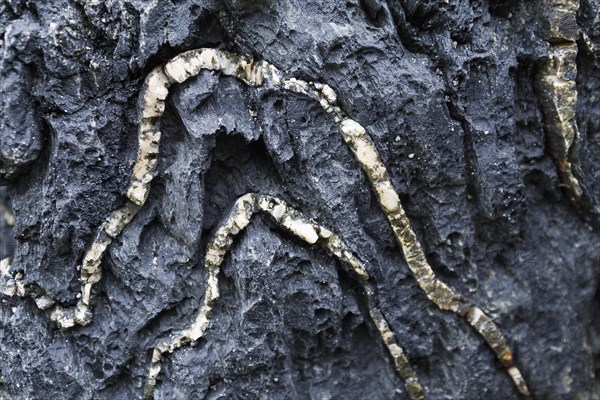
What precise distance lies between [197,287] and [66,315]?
331mm

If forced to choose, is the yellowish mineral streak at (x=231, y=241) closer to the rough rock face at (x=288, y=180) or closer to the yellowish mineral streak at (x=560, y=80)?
the rough rock face at (x=288, y=180)

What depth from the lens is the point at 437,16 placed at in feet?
5.33

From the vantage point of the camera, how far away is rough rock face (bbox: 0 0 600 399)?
1.54 m

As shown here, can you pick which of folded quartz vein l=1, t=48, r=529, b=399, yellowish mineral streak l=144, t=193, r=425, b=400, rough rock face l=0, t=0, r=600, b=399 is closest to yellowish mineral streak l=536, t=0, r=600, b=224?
rough rock face l=0, t=0, r=600, b=399

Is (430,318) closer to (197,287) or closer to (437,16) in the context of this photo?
(197,287)

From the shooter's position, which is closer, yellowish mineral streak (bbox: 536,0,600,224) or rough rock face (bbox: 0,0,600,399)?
rough rock face (bbox: 0,0,600,399)

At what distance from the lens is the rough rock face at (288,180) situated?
1537 millimetres

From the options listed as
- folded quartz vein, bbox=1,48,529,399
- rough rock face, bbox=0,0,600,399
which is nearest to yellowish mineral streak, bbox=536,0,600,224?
rough rock face, bbox=0,0,600,399

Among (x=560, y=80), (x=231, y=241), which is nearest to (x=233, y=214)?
(x=231, y=241)

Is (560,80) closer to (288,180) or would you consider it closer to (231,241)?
(288,180)

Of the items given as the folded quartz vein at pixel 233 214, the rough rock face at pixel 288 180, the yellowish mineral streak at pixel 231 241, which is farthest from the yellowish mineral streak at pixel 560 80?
the yellowish mineral streak at pixel 231 241

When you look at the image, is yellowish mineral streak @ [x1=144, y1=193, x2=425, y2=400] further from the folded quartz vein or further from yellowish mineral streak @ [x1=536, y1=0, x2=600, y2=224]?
yellowish mineral streak @ [x1=536, y1=0, x2=600, y2=224]

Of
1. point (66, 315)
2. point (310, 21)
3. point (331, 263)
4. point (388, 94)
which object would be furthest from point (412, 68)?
point (66, 315)

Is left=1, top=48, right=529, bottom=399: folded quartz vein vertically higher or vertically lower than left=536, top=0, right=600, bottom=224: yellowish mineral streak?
lower
